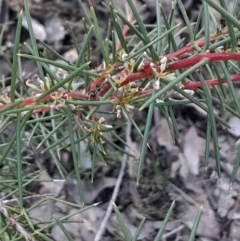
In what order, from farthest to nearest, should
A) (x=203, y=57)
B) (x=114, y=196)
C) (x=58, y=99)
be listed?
(x=114, y=196) → (x=58, y=99) → (x=203, y=57)

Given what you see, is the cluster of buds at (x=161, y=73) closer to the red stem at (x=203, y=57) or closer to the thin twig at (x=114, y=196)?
the red stem at (x=203, y=57)

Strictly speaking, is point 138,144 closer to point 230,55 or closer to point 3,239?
point 3,239

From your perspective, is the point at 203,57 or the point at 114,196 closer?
the point at 203,57

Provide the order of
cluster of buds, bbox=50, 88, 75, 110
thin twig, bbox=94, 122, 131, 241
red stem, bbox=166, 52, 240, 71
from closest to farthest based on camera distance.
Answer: red stem, bbox=166, 52, 240, 71, cluster of buds, bbox=50, 88, 75, 110, thin twig, bbox=94, 122, 131, 241

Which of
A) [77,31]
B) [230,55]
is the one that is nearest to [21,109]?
[230,55]

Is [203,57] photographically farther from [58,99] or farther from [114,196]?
[114,196]

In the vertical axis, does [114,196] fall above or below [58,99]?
below

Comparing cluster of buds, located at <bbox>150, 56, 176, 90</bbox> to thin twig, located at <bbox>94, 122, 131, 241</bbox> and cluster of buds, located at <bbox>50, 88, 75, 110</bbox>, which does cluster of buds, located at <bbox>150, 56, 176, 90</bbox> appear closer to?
cluster of buds, located at <bbox>50, 88, 75, 110</bbox>

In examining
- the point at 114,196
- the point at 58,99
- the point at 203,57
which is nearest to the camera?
the point at 203,57

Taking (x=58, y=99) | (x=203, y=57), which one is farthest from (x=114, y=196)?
(x=203, y=57)

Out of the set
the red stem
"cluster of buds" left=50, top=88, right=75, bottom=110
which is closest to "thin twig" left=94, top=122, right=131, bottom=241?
"cluster of buds" left=50, top=88, right=75, bottom=110

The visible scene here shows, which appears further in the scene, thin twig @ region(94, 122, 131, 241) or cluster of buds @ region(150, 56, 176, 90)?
thin twig @ region(94, 122, 131, 241)
